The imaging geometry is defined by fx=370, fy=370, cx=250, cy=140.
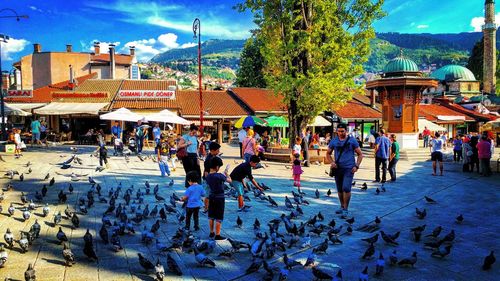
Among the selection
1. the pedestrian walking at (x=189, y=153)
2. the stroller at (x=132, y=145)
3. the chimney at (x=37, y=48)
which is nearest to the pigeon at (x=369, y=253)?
the pedestrian walking at (x=189, y=153)

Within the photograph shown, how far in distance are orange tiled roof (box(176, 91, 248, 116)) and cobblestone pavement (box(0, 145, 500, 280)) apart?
1715 cm

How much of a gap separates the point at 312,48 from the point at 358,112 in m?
19.5

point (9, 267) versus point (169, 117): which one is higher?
point (169, 117)

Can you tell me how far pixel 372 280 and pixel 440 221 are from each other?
3783 millimetres

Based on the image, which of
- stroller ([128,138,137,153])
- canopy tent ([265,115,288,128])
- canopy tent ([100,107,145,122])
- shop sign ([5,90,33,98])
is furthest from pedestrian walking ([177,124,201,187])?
shop sign ([5,90,33,98])

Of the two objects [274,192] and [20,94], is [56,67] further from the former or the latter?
[274,192]

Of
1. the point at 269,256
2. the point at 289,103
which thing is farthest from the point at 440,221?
the point at 289,103

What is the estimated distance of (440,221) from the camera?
25.2 ft

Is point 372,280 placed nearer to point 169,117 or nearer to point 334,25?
point 334,25

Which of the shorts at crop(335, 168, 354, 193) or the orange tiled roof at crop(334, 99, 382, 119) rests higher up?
the orange tiled roof at crop(334, 99, 382, 119)

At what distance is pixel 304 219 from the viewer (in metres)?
7.69

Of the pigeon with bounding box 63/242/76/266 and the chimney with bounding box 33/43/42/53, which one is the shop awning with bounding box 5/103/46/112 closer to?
the chimney with bounding box 33/43/42/53

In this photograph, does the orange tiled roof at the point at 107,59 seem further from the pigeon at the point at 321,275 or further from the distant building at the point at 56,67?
the pigeon at the point at 321,275

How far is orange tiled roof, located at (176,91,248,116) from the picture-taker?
100ft
